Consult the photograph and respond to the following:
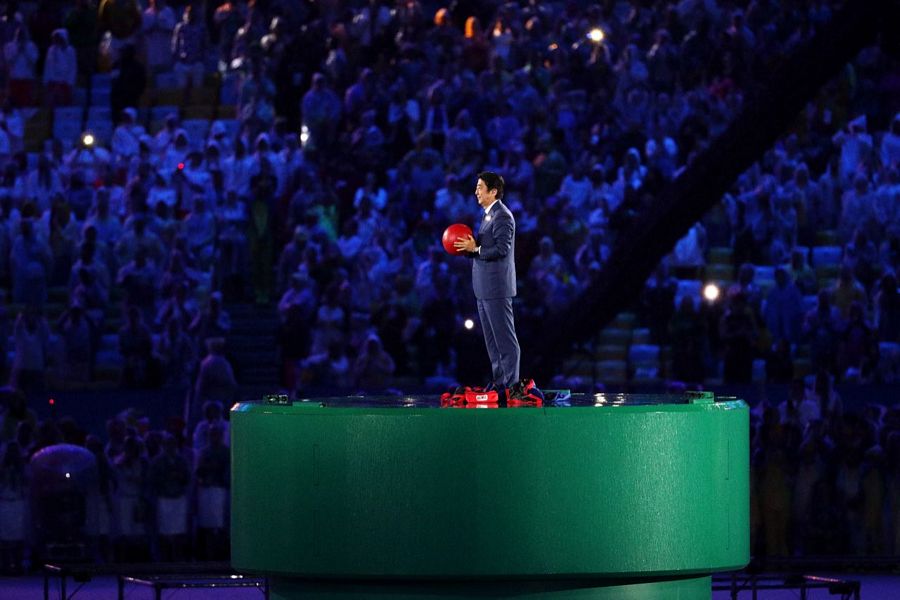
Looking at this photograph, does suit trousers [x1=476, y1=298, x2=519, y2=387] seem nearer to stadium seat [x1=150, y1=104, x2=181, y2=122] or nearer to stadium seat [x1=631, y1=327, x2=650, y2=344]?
stadium seat [x1=631, y1=327, x2=650, y2=344]

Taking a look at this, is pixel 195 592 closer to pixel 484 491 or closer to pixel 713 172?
pixel 713 172

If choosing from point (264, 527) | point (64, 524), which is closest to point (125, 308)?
point (64, 524)

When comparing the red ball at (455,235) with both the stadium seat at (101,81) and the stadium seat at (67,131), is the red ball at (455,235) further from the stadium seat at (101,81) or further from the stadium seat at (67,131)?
the stadium seat at (101,81)

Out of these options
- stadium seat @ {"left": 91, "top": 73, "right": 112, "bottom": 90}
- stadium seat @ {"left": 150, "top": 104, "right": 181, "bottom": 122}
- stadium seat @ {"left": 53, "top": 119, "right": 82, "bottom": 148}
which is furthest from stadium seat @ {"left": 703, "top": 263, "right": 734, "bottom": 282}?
stadium seat @ {"left": 91, "top": 73, "right": 112, "bottom": 90}

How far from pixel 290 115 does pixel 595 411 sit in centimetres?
1160

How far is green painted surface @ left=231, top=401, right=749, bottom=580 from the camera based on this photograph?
7.48 m

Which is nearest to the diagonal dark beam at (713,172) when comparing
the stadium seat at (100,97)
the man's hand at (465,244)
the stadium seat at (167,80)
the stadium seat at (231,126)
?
the stadium seat at (231,126)

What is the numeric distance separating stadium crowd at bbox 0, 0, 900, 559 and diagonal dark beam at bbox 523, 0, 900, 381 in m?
0.14

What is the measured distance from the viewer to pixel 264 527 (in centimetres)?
788

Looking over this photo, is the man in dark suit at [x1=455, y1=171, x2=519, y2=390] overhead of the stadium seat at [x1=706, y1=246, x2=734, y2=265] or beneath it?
beneath

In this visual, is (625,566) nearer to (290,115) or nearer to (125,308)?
(125,308)

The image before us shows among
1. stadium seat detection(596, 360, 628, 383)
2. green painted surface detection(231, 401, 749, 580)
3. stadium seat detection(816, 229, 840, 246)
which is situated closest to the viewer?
green painted surface detection(231, 401, 749, 580)

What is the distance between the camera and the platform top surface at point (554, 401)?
796cm

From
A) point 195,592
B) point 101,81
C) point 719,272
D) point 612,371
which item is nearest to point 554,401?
point 195,592
